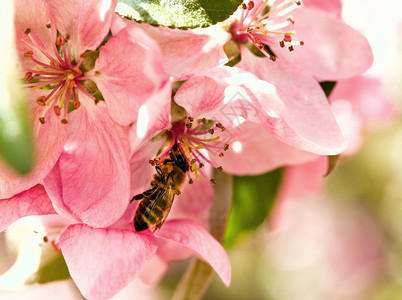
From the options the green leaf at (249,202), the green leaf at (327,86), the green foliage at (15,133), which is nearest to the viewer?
the green foliage at (15,133)

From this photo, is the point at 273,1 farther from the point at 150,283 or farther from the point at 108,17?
the point at 150,283

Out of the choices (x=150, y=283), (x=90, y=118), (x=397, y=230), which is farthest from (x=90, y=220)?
(x=397, y=230)

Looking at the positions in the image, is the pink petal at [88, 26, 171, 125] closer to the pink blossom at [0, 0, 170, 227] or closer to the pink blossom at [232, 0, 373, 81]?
the pink blossom at [0, 0, 170, 227]

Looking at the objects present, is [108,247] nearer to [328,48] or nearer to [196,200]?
[196,200]

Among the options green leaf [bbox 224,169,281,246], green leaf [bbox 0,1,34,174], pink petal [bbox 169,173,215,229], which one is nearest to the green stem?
pink petal [bbox 169,173,215,229]

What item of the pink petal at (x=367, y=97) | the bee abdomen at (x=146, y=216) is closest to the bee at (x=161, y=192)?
the bee abdomen at (x=146, y=216)

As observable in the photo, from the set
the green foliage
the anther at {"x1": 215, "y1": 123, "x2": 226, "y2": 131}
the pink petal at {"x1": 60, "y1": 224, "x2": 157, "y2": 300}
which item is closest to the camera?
the green foliage

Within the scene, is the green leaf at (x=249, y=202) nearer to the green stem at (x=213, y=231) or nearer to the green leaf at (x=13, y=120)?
the green stem at (x=213, y=231)
